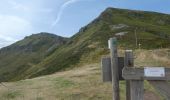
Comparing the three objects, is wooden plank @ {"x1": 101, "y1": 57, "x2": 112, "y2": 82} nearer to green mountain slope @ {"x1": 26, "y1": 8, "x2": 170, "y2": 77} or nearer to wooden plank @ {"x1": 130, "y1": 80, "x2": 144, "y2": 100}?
wooden plank @ {"x1": 130, "y1": 80, "x2": 144, "y2": 100}

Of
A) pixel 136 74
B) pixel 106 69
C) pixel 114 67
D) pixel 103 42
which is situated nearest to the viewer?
pixel 136 74

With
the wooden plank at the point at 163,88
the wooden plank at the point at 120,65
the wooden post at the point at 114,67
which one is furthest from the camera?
the wooden plank at the point at 120,65

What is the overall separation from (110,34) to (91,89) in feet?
297

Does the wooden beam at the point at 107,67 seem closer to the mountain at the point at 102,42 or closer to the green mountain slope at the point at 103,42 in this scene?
the mountain at the point at 102,42

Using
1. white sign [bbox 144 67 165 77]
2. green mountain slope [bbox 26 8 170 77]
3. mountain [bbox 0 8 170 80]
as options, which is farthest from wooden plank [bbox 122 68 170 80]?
green mountain slope [bbox 26 8 170 77]

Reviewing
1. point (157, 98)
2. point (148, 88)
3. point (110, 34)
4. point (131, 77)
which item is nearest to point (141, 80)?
point (131, 77)

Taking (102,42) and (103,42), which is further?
(102,42)

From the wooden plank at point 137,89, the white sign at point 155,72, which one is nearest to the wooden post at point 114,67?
the wooden plank at point 137,89

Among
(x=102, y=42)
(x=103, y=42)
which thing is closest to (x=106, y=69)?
(x=103, y=42)

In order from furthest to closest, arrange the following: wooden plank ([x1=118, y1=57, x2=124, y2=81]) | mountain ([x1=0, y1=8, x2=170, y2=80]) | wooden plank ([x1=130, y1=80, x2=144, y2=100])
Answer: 1. mountain ([x1=0, y1=8, x2=170, y2=80])
2. wooden plank ([x1=118, y1=57, x2=124, y2=81])
3. wooden plank ([x1=130, y1=80, x2=144, y2=100])

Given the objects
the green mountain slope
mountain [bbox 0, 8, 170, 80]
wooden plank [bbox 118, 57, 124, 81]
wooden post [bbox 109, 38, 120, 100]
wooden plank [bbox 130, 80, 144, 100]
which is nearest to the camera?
wooden plank [bbox 130, 80, 144, 100]

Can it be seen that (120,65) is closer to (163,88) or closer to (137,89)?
(137,89)

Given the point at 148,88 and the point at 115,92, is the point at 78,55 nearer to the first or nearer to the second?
the point at 148,88

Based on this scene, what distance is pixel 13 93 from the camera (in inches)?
1043
